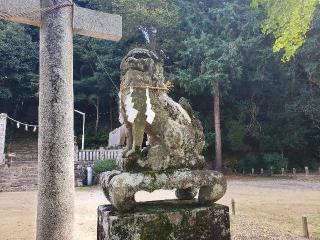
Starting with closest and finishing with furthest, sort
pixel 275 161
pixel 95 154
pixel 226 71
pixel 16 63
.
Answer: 1. pixel 95 154
2. pixel 226 71
3. pixel 275 161
4. pixel 16 63

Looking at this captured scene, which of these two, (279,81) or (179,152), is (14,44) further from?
(179,152)

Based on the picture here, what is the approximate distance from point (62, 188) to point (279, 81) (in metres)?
21.4

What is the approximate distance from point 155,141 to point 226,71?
17.7m

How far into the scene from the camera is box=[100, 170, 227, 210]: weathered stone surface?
2295 millimetres

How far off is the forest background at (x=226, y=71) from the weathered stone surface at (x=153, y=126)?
54.3ft

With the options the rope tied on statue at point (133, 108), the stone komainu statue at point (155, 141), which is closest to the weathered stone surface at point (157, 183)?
the stone komainu statue at point (155, 141)

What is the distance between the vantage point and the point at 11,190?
1564 cm

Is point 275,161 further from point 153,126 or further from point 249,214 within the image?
point 153,126

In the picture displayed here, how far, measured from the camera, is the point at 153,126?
2.61 meters

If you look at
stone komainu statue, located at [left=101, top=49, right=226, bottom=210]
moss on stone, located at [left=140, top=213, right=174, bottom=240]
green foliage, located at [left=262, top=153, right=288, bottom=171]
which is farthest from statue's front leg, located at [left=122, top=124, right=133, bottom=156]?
green foliage, located at [left=262, top=153, right=288, bottom=171]

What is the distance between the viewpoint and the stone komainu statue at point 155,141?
247cm

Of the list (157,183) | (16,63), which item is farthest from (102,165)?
(157,183)

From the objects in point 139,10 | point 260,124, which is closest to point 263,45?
point 260,124

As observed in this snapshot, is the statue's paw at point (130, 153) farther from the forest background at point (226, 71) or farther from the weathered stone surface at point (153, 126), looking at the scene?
the forest background at point (226, 71)
